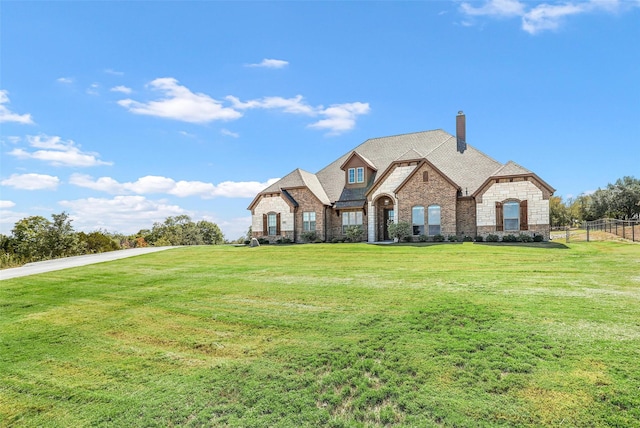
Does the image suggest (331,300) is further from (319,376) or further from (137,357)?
(137,357)

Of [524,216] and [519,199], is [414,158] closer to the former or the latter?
[519,199]

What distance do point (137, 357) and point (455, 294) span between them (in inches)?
283

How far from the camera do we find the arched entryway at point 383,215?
2984cm

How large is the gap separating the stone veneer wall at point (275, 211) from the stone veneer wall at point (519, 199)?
15201mm

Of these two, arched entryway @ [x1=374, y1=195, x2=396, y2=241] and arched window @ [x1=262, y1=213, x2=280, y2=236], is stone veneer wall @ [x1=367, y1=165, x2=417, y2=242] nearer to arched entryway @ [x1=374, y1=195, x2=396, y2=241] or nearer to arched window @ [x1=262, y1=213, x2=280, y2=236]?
arched entryway @ [x1=374, y1=195, x2=396, y2=241]

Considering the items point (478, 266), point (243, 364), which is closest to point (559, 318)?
point (243, 364)

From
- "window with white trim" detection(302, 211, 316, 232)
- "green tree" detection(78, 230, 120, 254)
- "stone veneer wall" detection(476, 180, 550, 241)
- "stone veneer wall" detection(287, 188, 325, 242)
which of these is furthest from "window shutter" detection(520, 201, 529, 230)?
"green tree" detection(78, 230, 120, 254)

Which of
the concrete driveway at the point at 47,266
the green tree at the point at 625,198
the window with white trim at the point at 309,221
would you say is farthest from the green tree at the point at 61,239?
the green tree at the point at 625,198

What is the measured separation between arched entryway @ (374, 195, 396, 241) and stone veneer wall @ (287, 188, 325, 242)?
466cm

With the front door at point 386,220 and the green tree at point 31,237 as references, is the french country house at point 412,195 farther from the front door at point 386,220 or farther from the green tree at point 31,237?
the green tree at point 31,237

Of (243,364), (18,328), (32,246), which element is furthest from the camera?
(32,246)

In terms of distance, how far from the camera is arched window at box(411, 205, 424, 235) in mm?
27594

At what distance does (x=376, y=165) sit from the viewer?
109 feet

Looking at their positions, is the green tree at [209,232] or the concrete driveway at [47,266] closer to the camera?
the concrete driveway at [47,266]
